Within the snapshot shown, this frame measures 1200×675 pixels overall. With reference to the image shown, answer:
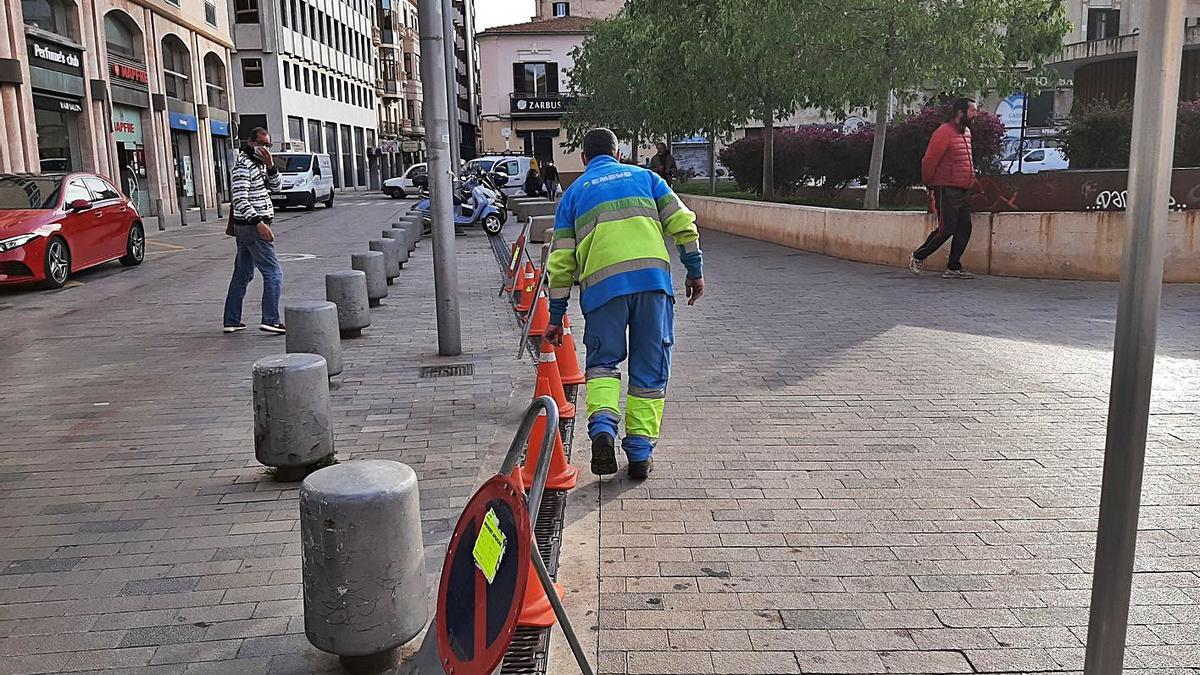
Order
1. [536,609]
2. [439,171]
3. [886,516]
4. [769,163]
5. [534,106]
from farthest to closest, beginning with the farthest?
[534,106]
[769,163]
[439,171]
[886,516]
[536,609]

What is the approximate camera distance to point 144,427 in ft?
21.4

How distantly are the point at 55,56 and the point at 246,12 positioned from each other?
27.8m

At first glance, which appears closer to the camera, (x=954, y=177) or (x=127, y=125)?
(x=954, y=177)

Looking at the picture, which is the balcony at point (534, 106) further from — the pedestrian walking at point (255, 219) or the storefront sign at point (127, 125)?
the pedestrian walking at point (255, 219)

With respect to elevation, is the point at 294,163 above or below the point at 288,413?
above

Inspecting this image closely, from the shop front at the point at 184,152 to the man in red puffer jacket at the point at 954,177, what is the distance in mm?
26856

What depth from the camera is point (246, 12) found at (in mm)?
49750

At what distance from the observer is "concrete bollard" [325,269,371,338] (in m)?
9.40

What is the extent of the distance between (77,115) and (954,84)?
2206 centimetres

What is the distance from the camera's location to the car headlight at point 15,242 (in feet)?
41.4

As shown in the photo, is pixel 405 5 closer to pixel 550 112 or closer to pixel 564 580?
pixel 550 112

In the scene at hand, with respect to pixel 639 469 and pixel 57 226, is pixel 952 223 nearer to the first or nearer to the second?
pixel 639 469

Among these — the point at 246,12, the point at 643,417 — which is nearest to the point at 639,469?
the point at 643,417

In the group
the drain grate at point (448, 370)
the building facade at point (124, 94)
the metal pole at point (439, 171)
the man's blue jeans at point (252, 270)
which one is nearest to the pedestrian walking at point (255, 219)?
the man's blue jeans at point (252, 270)
